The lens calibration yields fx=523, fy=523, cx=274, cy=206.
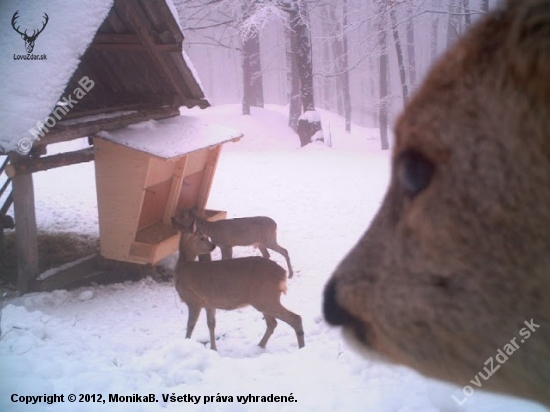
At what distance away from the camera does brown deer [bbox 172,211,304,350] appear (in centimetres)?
468

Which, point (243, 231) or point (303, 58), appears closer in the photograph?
point (243, 231)

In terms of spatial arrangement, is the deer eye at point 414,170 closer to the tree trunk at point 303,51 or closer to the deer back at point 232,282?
the deer back at point 232,282

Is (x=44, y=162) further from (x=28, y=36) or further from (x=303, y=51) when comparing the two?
(x=303, y=51)

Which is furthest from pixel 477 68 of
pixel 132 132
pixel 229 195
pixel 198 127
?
pixel 229 195

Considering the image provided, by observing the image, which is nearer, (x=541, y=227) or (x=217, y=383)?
(x=541, y=227)

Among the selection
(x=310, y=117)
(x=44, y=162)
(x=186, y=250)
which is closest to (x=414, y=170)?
(x=186, y=250)

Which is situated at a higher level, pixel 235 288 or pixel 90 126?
pixel 90 126

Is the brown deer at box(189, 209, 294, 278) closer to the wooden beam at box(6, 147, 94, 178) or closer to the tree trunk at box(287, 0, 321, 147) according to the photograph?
the wooden beam at box(6, 147, 94, 178)

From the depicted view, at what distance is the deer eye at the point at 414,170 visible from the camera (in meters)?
0.85

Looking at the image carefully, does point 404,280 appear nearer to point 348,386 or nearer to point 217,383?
point 348,386

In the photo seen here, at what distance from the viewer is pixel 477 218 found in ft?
2.61

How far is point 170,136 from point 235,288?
86.6 inches

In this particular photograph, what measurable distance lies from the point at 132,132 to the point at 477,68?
5610 mm

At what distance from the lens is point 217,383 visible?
3.09 metres
